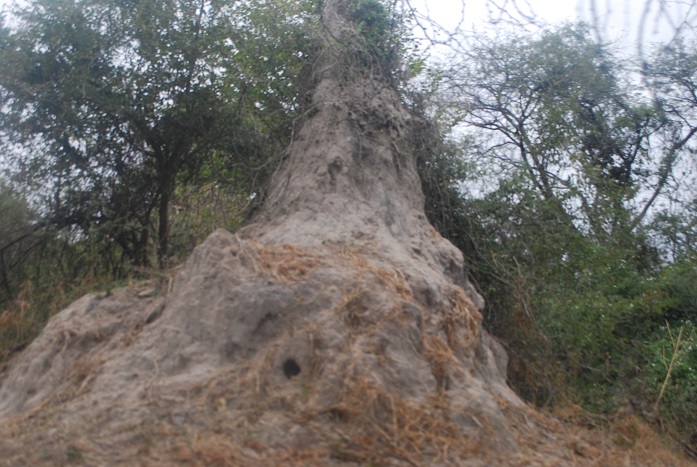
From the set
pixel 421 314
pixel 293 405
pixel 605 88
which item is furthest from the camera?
pixel 605 88

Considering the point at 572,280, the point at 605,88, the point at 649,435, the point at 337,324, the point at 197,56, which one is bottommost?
the point at 649,435

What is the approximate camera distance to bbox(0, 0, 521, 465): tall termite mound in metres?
4.61

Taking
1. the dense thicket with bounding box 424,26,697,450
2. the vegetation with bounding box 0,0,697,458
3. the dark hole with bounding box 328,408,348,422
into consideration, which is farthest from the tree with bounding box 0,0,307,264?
the dark hole with bounding box 328,408,348,422

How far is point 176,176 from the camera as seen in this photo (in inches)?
408

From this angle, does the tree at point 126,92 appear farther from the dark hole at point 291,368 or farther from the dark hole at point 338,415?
the dark hole at point 338,415

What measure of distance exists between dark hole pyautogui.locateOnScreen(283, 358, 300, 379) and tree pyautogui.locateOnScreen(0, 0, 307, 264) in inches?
180

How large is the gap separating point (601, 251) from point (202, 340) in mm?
7039

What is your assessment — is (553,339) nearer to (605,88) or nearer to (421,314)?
(421,314)

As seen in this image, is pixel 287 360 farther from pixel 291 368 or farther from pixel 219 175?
pixel 219 175

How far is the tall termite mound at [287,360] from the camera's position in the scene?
181 inches

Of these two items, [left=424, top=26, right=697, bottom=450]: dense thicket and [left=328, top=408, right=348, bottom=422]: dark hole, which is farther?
[left=424, top=26, right=697, bottom=450]: dense thicket

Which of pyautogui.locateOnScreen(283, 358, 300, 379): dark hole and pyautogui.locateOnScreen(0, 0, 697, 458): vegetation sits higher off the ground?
pyautogui.locateOnScreen(0, 0, 697, 458): vegetation

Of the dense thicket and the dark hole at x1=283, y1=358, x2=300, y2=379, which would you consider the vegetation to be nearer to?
the dense thicket


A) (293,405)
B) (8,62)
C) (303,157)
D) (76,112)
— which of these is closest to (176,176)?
(76,112)
